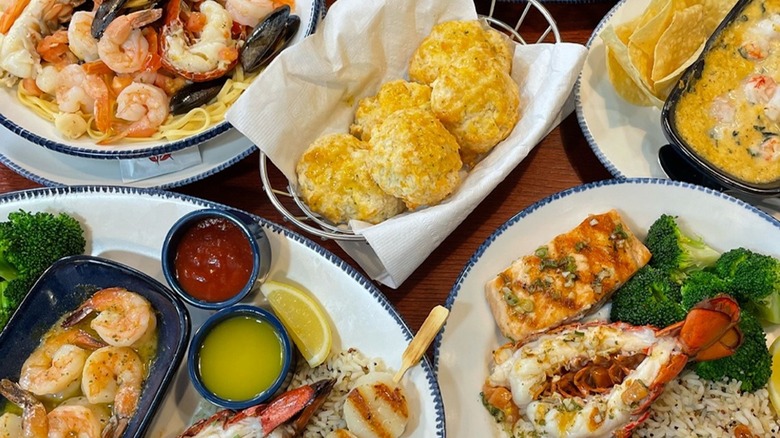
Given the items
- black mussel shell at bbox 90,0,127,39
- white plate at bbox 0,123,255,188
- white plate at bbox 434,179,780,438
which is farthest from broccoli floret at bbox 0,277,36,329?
white plate at bbox 434,179,780,438

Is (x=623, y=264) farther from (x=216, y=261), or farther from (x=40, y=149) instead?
(x=40, y=149)

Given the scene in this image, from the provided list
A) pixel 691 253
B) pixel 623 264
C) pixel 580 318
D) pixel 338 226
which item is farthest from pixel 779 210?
pixel 338 226

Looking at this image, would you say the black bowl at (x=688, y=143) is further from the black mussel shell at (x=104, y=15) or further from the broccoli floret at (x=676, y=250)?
the black mussel shell at (x=104, y=15)

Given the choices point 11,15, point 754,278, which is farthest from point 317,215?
point 11,15

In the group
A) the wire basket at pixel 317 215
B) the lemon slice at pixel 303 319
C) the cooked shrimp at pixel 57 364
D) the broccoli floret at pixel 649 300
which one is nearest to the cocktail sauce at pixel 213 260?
the lemon slice at pixel 303 319

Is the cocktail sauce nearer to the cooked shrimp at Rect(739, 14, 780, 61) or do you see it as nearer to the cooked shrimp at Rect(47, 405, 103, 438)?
the cooked shrimp at Rect(47, 405, 103, 438)
